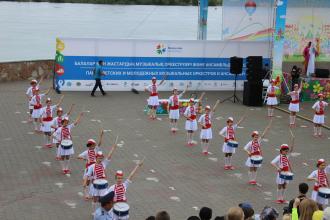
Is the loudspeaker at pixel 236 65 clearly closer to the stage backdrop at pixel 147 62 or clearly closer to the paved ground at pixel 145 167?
the paved ground at pixel 145 167

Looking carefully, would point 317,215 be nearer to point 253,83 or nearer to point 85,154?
point 85,154

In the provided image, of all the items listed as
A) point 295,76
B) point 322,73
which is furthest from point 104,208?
point 322,73

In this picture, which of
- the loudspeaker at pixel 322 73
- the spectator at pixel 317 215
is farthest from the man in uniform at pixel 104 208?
the loudspeaker at pixel 322 73

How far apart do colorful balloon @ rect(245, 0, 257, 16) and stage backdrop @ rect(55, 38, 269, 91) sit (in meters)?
1.71

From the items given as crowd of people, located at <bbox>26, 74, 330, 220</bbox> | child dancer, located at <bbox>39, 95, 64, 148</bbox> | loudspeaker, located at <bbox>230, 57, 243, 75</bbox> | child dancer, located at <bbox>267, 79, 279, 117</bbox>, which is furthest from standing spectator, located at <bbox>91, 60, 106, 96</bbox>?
child dancer, located at <bbox>39, 95, 64, 148</bbox>

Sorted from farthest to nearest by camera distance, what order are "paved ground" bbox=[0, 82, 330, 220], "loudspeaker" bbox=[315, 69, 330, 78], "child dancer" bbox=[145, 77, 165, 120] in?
"loudspeaker" bbox=[315, 69, 330, 78] → "child dancer" bbox=[145, 77, 165, 120] → "paved ground" bbox=[0, 82, 330, 220]

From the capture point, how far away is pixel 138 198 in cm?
1307

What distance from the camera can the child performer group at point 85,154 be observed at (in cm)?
1106

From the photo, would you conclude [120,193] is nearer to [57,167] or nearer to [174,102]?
[57,167]

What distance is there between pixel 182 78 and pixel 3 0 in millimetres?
52301

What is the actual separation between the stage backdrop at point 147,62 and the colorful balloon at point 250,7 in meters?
1.71

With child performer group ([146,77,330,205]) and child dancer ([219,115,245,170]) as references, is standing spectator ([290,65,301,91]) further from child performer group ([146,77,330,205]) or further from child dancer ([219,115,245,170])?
child dancer ([219,115,245,170])

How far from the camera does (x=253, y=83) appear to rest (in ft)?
81.4

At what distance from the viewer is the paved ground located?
41.3 feet
